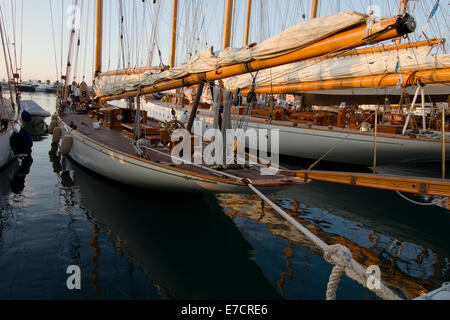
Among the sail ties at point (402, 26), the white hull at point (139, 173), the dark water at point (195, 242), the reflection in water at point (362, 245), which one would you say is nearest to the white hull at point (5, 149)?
the dark water at point (195, 242)

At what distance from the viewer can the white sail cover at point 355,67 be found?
1209cm

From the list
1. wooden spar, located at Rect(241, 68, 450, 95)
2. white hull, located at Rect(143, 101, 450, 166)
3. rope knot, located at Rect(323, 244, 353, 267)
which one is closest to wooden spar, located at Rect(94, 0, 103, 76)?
wooden spar, located at Rect(241, 68, 450, 95)

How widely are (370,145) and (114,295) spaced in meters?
11.9

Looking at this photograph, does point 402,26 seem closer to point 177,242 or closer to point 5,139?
point 177,242

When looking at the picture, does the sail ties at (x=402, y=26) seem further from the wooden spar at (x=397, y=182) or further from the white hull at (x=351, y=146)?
the white hull at (x=351, y=146)

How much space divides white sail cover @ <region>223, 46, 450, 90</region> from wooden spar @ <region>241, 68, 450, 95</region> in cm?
21

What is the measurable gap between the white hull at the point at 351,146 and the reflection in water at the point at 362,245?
168 inches

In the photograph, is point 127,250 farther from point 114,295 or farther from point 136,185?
point 136,185

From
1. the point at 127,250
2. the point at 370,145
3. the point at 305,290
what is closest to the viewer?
the point at 305,290

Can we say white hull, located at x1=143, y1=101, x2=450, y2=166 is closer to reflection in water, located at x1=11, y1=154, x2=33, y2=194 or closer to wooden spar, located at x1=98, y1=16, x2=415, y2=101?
wooden spar, located at x1=98, y1=16, x2=415, y2=101

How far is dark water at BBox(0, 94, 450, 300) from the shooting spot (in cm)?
529
